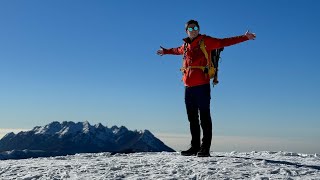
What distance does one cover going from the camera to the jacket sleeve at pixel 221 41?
10500 millimetres

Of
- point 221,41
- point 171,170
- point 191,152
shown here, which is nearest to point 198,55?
point 221,41

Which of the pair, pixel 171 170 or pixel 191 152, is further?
pixel 191 152

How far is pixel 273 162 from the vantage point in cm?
1004

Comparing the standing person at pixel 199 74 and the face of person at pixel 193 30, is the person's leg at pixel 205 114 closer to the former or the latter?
the standing person at pixel 199 74

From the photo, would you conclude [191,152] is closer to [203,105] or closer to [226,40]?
[203,105]

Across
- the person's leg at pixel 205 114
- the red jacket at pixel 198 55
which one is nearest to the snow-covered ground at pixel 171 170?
the person's leg at pixel 205 114

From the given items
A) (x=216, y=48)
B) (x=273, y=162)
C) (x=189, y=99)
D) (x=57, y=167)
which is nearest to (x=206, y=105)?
(x=189, y=99)

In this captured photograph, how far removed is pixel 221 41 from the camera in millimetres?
10688

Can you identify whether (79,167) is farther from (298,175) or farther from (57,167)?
(298,175)

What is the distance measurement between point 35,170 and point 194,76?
445cm

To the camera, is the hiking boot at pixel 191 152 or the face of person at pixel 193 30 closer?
the face of person at pixel 193 30

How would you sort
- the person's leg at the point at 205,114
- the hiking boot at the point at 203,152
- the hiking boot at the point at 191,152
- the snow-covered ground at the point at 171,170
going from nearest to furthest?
the snow-covered ground at the point at 171,170 → the hiking boot at the point at 203,152 → the person's leg at the point at 205,114 → the hiking boot at the point at 191,152

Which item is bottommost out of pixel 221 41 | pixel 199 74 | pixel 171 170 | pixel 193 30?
pixel 171 170

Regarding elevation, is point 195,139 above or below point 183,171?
above
